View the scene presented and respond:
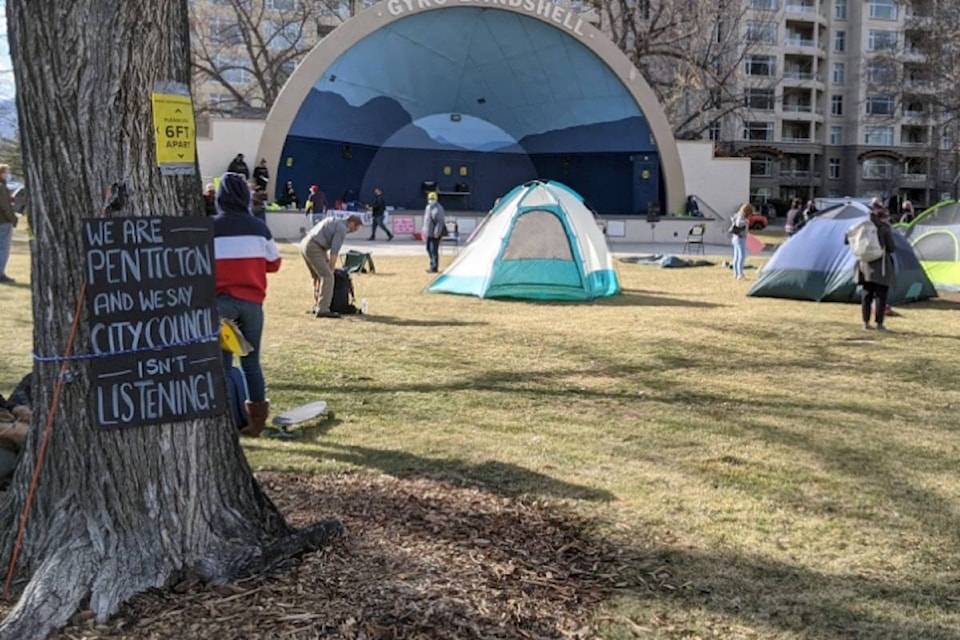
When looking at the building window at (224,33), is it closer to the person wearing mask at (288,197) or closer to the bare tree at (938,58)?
the person wearing mask at (288,197)

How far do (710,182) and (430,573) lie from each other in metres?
34.5

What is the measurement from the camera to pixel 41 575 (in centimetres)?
318

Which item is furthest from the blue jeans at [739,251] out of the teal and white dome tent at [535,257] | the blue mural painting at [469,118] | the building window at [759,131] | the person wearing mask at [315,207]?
the building window at [759,131]

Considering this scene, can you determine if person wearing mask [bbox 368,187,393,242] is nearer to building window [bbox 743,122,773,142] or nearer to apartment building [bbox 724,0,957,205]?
apartment building [bbox 724,0,957,205]

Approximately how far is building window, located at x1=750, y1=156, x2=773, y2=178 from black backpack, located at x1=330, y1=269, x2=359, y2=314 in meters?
60.6

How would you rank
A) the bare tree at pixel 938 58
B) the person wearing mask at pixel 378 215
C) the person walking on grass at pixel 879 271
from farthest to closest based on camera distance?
the bare tree at pixel 938 58, the person wearing mask at pixel 378 215, the person walking on grass at pixel 879 271

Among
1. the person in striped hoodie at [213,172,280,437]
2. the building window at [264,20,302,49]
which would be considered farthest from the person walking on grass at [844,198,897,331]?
the building window at [264,20,302,49]

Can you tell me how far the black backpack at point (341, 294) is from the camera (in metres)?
12.0

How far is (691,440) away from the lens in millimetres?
5988

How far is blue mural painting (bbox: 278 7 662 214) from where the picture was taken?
32875 mm

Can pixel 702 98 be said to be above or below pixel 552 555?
above

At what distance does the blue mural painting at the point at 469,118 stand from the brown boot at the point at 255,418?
90.9ft

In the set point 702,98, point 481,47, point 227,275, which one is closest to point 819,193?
point 702,98

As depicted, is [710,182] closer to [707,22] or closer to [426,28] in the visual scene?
[707,22]
